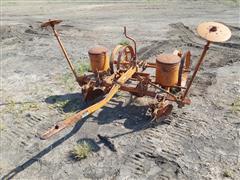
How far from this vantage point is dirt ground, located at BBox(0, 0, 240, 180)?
18.0ft

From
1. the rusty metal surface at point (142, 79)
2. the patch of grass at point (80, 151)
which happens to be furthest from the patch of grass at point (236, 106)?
the patch of grass at point (80, 151)

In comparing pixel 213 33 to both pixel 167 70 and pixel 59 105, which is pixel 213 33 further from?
pixel 59 105

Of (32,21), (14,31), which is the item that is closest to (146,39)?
(14,31)

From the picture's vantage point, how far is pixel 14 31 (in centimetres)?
1328

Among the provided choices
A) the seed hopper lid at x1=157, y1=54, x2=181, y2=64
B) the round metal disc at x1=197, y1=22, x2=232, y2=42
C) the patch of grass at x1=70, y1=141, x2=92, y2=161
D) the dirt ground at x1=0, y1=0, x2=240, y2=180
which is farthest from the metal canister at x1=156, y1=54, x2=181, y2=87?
the patch of grass at x1=70, y1=141, x2=92, y2=161

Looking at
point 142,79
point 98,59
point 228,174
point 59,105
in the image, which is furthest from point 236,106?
point 59,105

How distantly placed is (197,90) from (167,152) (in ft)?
7.50

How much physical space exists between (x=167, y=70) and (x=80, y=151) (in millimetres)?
2108

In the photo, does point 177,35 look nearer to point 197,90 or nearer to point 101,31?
point 101,31

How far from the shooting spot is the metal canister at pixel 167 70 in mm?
6453

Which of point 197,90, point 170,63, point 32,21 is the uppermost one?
point 170,63

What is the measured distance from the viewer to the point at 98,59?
720 cm

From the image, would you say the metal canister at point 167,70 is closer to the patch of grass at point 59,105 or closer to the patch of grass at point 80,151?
the patch of grass at point 80,151

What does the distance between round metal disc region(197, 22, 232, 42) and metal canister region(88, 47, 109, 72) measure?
7.81 ft
